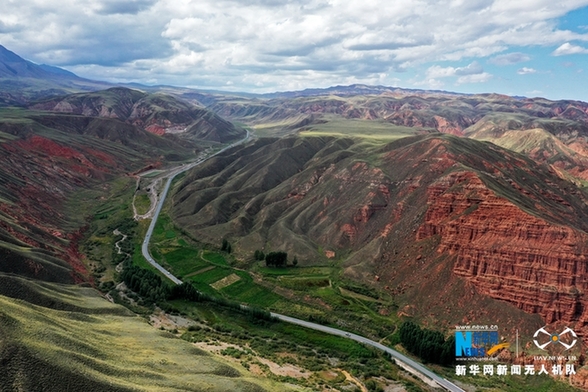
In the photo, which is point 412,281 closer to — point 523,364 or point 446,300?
point 446,300

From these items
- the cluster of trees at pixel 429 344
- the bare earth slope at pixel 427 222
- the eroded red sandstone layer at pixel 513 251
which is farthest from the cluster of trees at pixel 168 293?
the eroded red sandstone layer at pixel 513 251

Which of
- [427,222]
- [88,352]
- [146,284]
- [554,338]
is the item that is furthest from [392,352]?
[146,284]

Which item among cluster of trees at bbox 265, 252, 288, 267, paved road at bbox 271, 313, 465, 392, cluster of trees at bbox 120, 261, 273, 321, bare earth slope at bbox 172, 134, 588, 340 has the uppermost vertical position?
bare earth slope at bbox 172, 134, 588, 340

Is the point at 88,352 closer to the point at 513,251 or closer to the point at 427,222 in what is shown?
the point at 513,251

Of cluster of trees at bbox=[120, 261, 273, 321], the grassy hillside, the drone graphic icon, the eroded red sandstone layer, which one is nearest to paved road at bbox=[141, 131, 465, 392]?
cluster of trees at bbox=[120, 261, 273, 321]

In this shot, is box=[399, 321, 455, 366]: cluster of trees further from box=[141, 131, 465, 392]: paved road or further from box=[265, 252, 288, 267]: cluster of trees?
box=[265, 252, 288, 267]: cluster of trees

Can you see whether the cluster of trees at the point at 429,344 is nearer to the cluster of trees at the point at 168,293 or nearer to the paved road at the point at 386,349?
the paved road at the point at 386,349

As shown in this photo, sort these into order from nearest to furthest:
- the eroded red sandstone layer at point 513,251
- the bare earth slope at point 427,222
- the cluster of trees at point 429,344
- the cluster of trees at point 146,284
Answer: the cluster of trees at point 429,344, the eroded red sandstone layer at point 513,251, the bare earth slope at point 427,222, the cluster of trees at point 146,284

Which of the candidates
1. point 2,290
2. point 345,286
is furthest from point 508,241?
point 2,290
